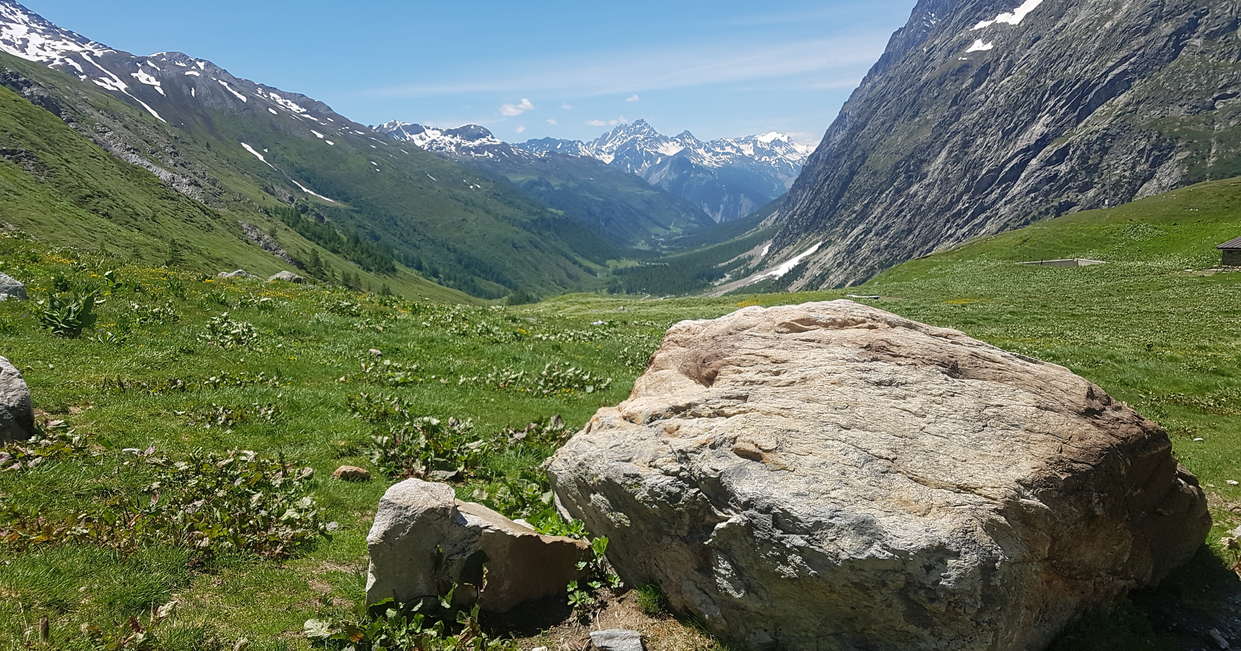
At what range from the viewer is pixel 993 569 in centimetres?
727

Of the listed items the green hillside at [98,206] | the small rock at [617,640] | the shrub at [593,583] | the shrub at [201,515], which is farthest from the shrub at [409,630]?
the green hillside at [98,206]

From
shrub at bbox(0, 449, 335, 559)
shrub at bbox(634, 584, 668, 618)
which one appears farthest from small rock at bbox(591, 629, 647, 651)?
shrub at bbox(0, 449, 335, 559)

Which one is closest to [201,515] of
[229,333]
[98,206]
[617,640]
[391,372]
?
[617,640]

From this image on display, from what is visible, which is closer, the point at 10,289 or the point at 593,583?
the point at 593,583

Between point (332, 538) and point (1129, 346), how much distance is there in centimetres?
4076

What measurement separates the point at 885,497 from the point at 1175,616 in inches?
247

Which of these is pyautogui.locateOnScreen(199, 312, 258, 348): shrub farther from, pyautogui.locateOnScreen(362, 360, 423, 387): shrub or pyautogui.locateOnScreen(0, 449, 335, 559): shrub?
pyautogui.locateOnScreen(0, 449, 335, 559): shrub

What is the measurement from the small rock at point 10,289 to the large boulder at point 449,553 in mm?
20565

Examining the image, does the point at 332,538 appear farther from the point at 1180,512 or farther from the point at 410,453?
the point at 1180,512

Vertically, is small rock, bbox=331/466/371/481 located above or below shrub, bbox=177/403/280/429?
below

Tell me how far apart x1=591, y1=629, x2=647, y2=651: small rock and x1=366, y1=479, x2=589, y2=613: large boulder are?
1.30 m

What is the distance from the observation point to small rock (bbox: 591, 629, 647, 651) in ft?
27.2

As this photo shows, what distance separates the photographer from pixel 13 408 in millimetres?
10797

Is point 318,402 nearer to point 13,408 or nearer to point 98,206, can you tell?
point 13,408
